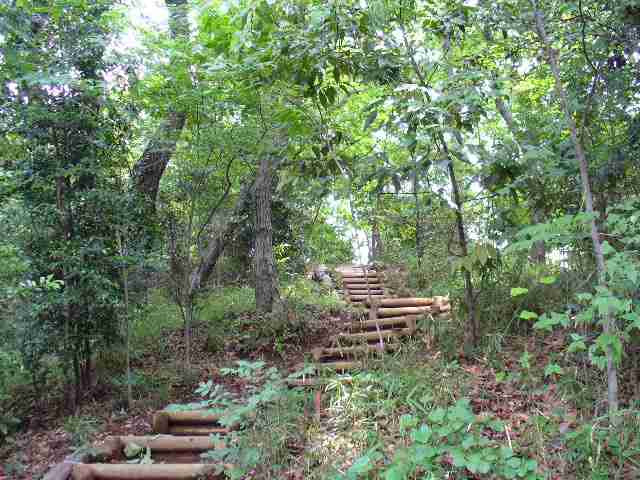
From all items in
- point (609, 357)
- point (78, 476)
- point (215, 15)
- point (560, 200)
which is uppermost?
point (215, 15)

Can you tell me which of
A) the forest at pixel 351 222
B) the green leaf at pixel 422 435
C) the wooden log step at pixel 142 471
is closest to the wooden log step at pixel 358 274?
the forest at pixel 351 222

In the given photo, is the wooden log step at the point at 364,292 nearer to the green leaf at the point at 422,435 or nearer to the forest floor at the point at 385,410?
the forest floor at the point at 385,410

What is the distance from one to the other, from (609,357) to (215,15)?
4052mm

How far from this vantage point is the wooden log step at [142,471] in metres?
3.07

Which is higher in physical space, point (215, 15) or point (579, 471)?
point (215, 15)

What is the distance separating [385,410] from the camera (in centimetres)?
312

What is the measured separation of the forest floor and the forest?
0.07 feet

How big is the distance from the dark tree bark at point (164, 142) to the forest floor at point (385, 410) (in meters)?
2.24

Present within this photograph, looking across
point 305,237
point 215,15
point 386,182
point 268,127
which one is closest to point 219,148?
point 268,127

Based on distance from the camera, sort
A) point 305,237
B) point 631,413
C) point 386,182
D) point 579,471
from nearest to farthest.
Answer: point 579,471 → point 631,413 → point 386,182 → point 305,237

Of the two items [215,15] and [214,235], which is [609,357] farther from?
[214,235]

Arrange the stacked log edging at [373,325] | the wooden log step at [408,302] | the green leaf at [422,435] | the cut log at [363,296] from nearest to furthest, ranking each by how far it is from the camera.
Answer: the green leaf at [422,435] → the stacked log edging at [373,325] → the wooden log step at [408,302] → the cut log at [363,296]

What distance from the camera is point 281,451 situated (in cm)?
298

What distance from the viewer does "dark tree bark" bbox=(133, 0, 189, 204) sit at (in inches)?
206
